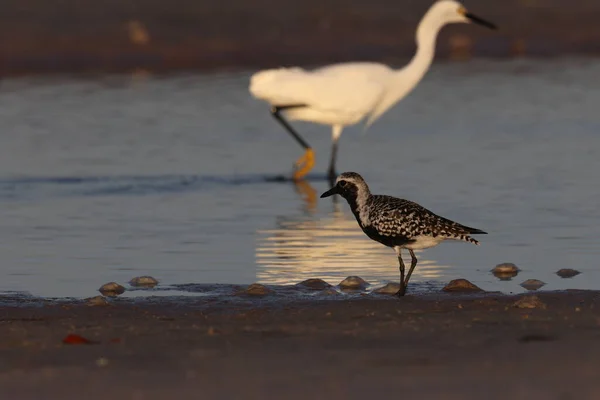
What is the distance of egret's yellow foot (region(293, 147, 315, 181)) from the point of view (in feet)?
51.7

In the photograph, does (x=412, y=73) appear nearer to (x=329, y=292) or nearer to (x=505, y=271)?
(x=505, y=271)

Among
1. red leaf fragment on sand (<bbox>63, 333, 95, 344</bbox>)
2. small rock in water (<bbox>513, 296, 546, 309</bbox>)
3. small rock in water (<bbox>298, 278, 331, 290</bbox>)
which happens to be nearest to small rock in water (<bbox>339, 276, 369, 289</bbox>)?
small rock in water (<bbox>298, 278, 331, 290</bbox>)

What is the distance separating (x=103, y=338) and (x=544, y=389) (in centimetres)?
238

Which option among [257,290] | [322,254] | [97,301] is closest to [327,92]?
[322,254]

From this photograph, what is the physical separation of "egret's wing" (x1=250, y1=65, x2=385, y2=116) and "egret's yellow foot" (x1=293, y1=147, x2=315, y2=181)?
0.69 meters

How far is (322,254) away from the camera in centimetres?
1082

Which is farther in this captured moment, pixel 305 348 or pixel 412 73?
pixel 412 73

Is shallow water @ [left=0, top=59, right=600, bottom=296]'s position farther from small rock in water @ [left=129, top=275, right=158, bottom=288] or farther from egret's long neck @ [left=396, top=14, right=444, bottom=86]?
egret's long neck @ [left=396, top=14, right=444, bottom=86]

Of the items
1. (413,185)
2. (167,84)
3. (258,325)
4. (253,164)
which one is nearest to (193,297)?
(258,325)

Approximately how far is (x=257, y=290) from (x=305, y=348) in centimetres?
182

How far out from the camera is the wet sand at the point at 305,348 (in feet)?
21.0

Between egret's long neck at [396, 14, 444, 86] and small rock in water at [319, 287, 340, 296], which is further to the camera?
egret's long neck at [396, 14, 444, 86]

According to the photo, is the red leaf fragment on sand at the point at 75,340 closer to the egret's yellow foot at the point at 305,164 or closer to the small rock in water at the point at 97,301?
the small rock in water at the point at 97,301

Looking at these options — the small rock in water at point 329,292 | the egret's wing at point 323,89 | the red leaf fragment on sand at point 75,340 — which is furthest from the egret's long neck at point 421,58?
the red leaf fragment on sand at point 75,340
